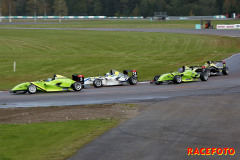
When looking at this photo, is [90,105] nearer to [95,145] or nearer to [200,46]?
[95,145]

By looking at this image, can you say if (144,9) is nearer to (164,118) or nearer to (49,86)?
(49,86)

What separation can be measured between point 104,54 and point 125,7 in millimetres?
117960

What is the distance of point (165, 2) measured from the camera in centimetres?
15350

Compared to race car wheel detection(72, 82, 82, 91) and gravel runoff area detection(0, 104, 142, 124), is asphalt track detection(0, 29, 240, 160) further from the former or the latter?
gravel runoff area detection(0, 104, 142, 124)

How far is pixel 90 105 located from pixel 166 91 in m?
5.83

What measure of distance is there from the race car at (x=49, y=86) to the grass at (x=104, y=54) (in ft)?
16.2

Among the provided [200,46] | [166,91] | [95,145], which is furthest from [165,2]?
[95,145]

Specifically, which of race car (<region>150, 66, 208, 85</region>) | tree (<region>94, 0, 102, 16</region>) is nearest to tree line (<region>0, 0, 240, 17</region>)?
tree (<region>94, 0, 102, 16</region>)

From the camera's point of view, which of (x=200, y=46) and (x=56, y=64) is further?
(x=200, y=46)

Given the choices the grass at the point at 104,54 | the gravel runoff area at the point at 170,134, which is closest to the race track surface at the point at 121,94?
the gravel runoff area at the point at 170,134

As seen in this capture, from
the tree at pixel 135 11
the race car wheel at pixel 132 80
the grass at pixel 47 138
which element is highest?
the tree at pixel 135 11

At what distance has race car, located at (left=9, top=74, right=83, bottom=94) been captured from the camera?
73.2 ft

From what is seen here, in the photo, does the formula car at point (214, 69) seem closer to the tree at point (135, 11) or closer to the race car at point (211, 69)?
the race car at point (211, 69)

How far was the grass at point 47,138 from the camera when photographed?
35.6ft
